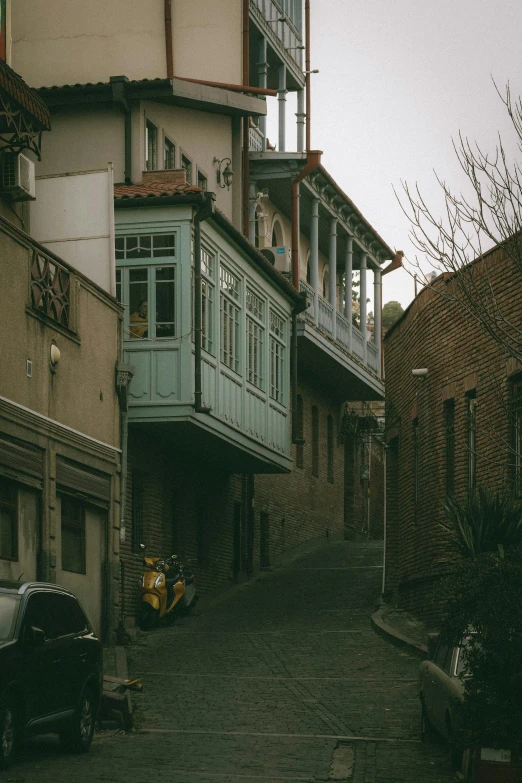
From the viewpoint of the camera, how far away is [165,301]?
25.2 m

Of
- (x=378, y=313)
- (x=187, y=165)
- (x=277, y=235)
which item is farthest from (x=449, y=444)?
(x=378, y=313)

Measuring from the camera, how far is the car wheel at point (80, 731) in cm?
1355

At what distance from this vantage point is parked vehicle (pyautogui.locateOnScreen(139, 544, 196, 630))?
997 inches

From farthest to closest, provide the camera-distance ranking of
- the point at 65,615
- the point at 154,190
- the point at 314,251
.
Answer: the point at 314,251, the point at 154,190, the point at 65,615

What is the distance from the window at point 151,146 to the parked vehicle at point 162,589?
7788 millimetres

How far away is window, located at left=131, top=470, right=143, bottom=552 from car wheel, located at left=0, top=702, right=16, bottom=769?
576 inches

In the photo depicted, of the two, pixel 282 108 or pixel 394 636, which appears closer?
pixel 394 636

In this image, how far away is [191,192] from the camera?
25109 millimetres

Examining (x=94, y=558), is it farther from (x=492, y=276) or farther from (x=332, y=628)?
(x=492, y=276)

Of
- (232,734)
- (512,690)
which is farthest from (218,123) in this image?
(512,690)

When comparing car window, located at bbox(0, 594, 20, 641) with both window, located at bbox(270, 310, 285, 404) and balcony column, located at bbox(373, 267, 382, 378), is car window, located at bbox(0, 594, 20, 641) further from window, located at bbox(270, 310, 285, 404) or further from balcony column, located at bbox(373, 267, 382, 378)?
balcony column, located at bbox(373, 267, 382, 378)

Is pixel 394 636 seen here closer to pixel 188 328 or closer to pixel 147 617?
pixel 147 617

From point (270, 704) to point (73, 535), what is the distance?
549 centimetres

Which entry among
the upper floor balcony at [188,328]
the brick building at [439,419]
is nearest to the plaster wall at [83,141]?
the upper floor balcony at [188,328]
